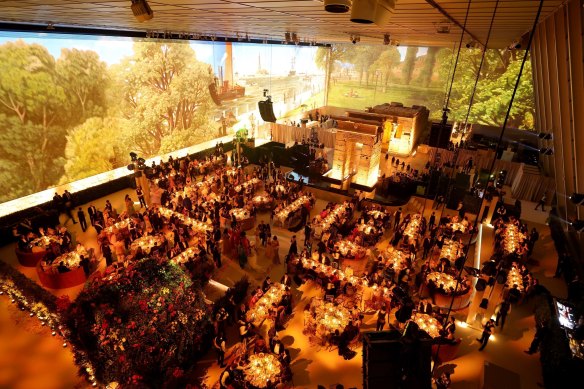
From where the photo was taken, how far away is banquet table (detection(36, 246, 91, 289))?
10.0 meters

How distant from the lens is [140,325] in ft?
22.1

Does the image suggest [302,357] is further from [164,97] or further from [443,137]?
[443,137]

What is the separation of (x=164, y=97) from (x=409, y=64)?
31567mm

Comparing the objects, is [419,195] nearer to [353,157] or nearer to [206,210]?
[353,157]

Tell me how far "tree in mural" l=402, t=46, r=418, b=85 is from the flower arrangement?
132 feet

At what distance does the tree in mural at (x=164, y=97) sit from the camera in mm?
18594

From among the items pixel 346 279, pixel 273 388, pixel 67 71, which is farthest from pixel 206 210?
pixel 67 71

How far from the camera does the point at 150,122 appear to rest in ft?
65.2

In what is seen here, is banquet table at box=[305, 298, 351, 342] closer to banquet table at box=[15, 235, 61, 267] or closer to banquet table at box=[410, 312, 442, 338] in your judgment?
banquet table at box=[410, 312, 442, 338]

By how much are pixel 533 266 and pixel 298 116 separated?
953 inches

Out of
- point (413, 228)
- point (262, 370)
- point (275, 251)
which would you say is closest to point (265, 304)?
point (262, 370)

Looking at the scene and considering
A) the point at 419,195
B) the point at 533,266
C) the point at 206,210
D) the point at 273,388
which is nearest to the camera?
the point at 273,388

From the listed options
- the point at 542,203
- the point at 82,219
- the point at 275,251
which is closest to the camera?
the point at 275,251

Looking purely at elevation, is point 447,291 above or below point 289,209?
below
